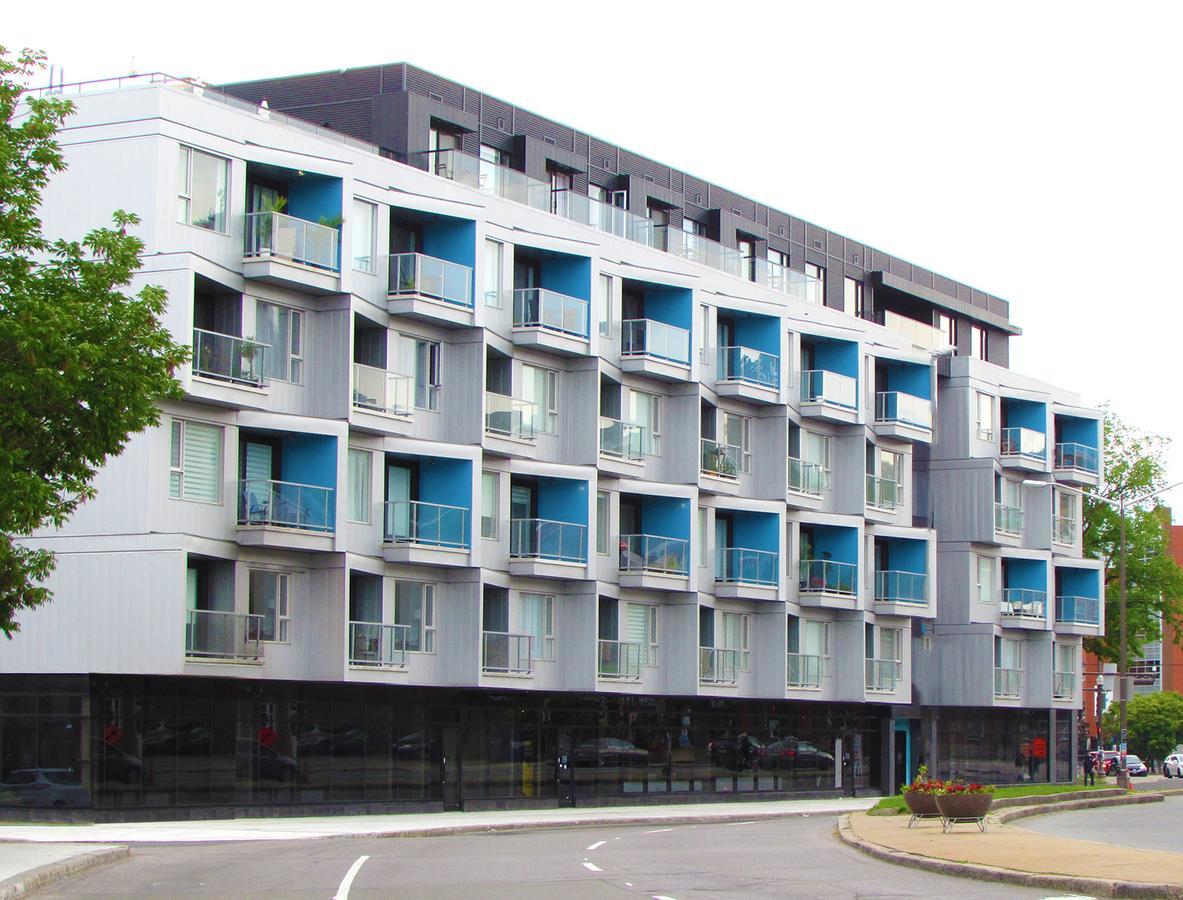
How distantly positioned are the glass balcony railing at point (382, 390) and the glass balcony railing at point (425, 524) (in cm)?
242

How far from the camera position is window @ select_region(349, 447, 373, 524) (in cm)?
4572

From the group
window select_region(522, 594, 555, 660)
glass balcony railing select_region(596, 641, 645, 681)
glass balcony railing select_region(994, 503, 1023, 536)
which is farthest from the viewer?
glass balcony railing select_region(994, 503, 1023, 536)

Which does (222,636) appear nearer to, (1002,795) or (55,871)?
(55,871)

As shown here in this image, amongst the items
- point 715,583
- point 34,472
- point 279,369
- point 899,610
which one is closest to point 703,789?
point 715,583

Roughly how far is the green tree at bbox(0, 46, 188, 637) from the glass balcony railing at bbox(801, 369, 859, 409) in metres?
38.8

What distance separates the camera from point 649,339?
54.6 m

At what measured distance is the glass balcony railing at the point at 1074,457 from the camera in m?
77.4

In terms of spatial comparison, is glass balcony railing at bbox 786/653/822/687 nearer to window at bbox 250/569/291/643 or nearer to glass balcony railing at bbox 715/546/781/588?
glass balcony railing at bbox 715/546/781/588

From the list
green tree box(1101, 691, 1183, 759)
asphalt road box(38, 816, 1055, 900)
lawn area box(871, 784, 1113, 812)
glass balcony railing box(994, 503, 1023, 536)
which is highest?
glass balcony railing box(994, 503, 1023, 536)

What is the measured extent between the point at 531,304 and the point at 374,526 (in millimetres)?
8283

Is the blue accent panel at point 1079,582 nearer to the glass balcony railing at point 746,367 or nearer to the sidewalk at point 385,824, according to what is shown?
the glass balcony railing at point 746,367

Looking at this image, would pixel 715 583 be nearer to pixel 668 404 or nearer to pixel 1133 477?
pixel 668 404

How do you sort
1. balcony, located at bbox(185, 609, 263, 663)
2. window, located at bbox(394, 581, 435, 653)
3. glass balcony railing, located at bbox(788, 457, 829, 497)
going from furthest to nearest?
glass balcony railing, located at bbox(788, 457, 829, 497) < window, located at bbox(394, 581, 435, 653) < balcony, located at bbox(185, 609, 263, 663)

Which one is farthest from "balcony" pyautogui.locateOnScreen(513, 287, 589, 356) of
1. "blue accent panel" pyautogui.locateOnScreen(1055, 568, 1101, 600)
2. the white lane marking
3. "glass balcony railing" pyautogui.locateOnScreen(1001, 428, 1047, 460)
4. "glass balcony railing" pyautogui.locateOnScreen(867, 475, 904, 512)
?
"blue accent panel" pyautogui.locateOnScreen(1055, 568, 1101, 600)
